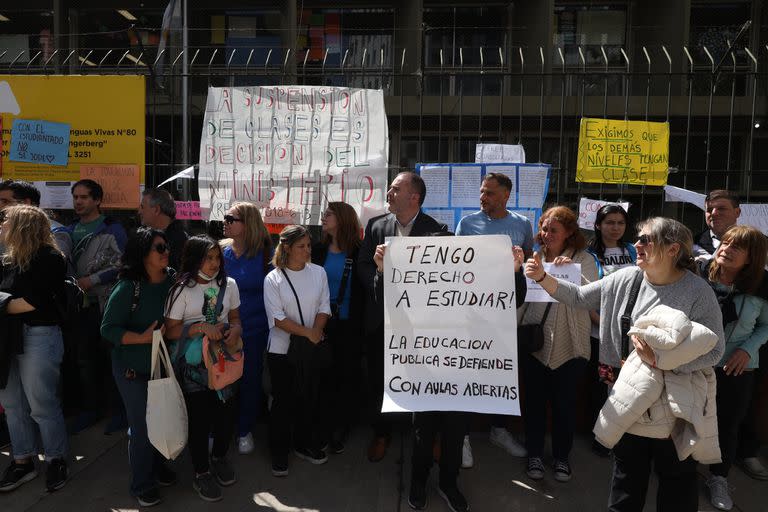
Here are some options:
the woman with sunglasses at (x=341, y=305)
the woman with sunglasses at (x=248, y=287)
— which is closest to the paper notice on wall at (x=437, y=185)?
the woman with sunglasses at (x=341, y=305)

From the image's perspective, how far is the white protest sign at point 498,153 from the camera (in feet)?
19.3

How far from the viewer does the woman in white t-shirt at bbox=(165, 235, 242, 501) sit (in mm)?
3471

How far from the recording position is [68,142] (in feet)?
18.3

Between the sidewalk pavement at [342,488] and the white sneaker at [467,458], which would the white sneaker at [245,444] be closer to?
the sidewalk pavement at [342,488]

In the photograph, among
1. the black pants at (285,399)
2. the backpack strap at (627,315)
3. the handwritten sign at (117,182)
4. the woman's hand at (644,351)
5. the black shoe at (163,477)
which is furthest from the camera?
the handwritten sign at (117,182)

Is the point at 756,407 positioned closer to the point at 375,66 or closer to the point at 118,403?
the point at 118,403

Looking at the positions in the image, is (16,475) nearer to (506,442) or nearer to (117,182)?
(117,182)

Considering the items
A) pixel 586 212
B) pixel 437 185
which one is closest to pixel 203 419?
pixel 437 185

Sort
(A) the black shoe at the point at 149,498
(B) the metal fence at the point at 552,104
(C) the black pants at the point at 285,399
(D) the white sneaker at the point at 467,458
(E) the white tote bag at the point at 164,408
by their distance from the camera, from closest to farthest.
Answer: (E) the white tote bag at the point at 164,408, (A) the black shoe at the point at 149,498, (C) the black pants at the point at 285,399, (D) the white sneaker at the point at 467,458, (B) the metal fence at the point at 552,104

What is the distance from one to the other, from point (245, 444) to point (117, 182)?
2.90m

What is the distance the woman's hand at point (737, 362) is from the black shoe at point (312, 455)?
2.69m

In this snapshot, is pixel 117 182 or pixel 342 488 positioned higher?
pixel 117 182

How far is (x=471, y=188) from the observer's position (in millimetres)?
5199

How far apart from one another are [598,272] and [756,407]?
1559 millimetres
